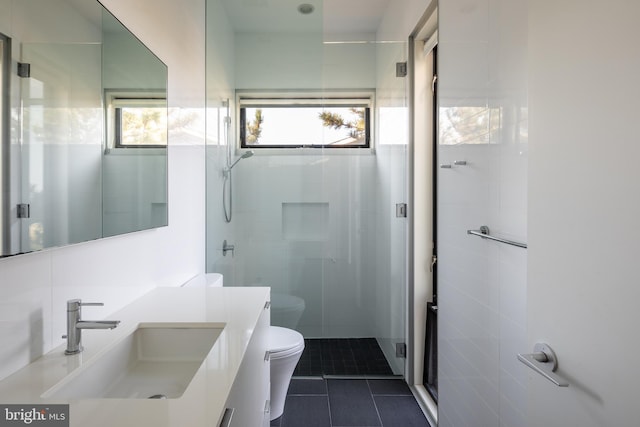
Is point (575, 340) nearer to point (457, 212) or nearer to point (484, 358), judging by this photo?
point (484, 358)

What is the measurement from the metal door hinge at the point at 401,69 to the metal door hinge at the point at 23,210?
2.28 meters

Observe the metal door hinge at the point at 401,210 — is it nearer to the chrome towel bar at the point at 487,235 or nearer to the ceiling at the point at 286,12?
the chrome towel bar at the point at 487,235

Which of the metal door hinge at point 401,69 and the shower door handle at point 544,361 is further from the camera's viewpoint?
the metal door hinge at point 401,69

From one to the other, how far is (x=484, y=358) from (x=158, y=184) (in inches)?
63.0

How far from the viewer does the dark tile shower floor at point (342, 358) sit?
2.60 meters

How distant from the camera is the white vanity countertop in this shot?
27.9 inches

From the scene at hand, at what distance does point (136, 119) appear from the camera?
56.2 inches

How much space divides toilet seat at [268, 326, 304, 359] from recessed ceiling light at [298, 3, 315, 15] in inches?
86.3

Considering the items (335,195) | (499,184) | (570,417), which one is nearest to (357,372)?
(335,195)

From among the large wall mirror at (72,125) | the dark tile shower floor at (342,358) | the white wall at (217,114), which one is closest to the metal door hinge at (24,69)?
the large wall mirror at (72,125)

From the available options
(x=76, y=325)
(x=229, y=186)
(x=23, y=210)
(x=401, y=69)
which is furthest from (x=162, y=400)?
(x=401, y=69)

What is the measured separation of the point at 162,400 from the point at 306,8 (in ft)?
8.44

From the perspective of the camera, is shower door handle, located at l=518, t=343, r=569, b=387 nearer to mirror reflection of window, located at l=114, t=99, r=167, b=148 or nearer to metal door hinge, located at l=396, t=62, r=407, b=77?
mirror reflection of window, located at l=114, t=99, r=167, b=148
